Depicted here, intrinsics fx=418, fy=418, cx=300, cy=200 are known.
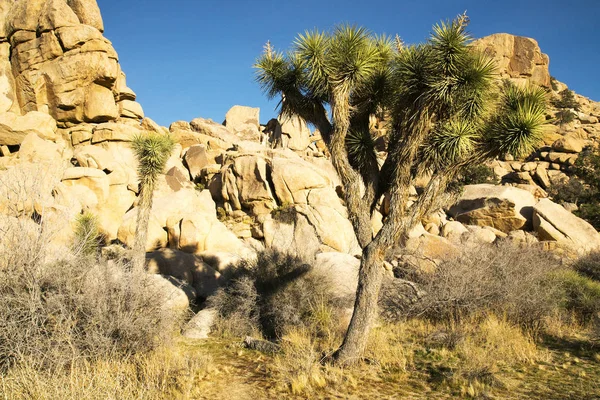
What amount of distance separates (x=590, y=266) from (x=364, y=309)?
10.4 meters

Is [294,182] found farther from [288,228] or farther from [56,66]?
[56,66]

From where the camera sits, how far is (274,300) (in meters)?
9.92

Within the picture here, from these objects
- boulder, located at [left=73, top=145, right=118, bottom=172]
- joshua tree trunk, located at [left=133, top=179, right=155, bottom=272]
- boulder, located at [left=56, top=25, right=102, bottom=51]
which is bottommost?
joshua tree trunk, located at [left=133, top=179, right=155, bottom=272]

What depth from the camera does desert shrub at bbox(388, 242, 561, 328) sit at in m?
9.25

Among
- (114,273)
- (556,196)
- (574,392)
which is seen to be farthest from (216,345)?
(556,196)

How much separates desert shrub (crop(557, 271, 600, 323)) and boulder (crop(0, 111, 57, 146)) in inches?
1083

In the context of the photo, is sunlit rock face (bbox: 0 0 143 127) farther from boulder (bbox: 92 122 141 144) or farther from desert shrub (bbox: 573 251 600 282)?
desert shrub (bbox: 573 251 600 282)

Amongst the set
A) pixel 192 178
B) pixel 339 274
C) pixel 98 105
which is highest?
pixel 98 105

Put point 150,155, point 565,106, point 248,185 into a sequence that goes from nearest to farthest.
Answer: point 150,155 → point 248,185 → point 565,106

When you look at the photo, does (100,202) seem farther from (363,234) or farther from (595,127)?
(595,127)

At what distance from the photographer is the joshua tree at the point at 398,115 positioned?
7074mm

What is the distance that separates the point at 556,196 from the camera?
27.3 metres

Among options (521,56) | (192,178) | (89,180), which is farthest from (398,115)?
(521,56)

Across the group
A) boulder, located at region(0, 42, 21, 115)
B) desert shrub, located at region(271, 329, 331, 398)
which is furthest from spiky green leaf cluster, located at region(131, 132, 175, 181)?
boulder, located at region(0, 42, 21, 115)
